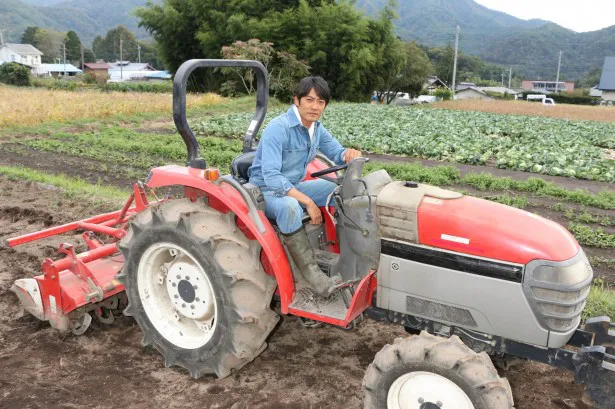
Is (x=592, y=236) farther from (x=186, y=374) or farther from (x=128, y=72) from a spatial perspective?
(x=128, y=72)

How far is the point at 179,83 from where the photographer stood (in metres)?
3.12

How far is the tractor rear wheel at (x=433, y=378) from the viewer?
2.32m

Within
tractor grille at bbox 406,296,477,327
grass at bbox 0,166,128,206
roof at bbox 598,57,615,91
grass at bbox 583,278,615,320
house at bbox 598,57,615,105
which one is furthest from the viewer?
roof at bbox 598,57,615,91

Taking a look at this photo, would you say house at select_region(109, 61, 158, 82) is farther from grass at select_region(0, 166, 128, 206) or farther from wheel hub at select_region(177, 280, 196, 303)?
wheel hub at select_region(177, 280, 196, 303)

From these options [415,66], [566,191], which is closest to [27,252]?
[566,191]

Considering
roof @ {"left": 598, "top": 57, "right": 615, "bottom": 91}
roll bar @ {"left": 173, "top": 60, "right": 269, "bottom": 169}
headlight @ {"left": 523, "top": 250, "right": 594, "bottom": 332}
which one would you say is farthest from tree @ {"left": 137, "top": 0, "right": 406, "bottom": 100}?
roof @ {"left": 598, "top": 57, "right": 615, "bottom": 91}

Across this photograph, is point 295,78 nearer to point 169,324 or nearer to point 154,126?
point 154,126

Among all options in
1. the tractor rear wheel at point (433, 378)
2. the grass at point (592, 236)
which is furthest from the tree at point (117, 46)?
the tractor rear wheel at point (433, 378)

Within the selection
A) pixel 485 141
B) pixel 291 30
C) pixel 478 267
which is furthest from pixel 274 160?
pixel 291 30

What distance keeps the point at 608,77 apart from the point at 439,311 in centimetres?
7707

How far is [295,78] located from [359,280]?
29984 millimetres

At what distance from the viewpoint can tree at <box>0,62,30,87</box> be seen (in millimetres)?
46219

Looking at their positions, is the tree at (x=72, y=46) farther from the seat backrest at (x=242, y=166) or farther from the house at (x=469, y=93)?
the seat backrest at (x=242, y=166)

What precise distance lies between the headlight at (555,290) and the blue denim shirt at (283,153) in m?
1.37
